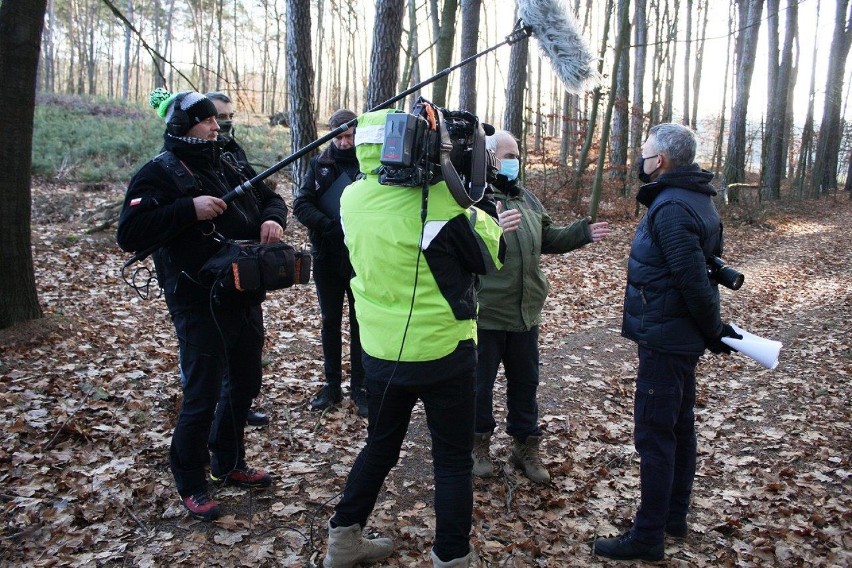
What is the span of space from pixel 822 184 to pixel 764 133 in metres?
7.68

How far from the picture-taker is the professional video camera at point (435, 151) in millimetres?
2514

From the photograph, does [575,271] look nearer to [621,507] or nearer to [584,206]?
[584,206]

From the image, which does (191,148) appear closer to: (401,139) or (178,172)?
(178,172)

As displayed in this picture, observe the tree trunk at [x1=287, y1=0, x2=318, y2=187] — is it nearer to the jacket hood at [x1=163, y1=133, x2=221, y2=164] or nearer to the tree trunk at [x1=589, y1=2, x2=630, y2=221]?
the tree trunk at [x1=589, y1=2, x2=630, y2=221]

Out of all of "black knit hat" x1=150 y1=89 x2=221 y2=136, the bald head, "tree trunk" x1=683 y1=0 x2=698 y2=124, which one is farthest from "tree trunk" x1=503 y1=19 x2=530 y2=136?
"tree trunk" x1=683 y1=0 x2=698 y2=124

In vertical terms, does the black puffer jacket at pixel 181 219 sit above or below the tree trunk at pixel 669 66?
below

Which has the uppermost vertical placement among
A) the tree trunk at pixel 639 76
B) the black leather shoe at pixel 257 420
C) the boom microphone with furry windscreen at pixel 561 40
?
the tree trunk at pixel 639 76

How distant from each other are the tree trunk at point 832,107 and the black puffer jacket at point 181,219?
28601mm

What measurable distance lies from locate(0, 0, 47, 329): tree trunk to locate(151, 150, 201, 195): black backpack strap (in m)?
2.92

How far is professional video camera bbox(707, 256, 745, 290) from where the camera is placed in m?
3.24

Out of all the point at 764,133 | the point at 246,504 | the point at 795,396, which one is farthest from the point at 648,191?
the point at 764,133

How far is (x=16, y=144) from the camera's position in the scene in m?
5.38

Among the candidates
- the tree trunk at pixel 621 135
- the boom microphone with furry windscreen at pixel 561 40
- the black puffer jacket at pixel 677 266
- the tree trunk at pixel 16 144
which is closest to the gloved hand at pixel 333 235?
the boom microphone with furry windscreen at pixel 561 40

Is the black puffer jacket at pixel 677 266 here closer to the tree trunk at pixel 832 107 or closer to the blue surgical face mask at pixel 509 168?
the blue surgical face mask at pixel 509 168
